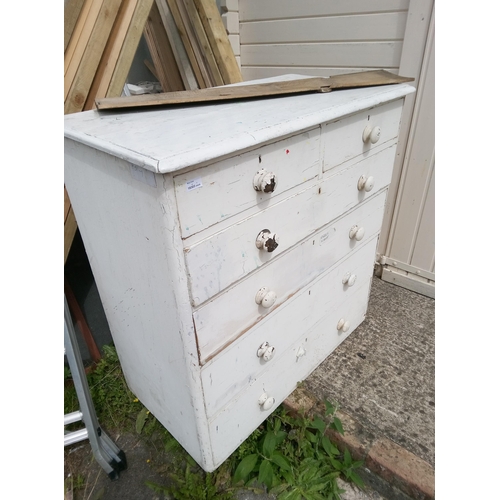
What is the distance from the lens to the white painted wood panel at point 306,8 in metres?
2.03

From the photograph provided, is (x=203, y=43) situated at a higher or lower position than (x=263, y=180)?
higher

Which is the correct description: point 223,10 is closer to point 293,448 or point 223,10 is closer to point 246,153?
point 246,153

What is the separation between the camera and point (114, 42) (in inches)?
73.7

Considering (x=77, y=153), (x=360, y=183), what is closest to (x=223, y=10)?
(x=360, y=183)

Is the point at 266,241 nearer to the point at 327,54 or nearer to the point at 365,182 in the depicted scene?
the point at 365,182

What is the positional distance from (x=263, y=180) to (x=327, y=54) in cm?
157

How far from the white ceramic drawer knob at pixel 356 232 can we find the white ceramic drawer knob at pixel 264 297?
62 centimetres

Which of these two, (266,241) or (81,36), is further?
(81,36)

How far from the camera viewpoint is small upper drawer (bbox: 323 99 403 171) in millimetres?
1435

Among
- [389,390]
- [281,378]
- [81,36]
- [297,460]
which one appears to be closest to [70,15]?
[81,36]

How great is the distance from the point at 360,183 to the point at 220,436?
1.25 metres

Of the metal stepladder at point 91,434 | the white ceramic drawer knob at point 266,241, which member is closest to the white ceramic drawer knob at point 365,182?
the white ceramic drawer knob at point 266,241

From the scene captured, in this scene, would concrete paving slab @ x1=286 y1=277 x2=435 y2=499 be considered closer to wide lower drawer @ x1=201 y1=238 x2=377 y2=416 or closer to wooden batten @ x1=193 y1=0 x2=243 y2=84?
wide lower drawer @ x1=201 y1=238 x2=377 y2=416

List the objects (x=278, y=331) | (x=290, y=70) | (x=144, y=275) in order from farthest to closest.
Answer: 1. (x=290, y=70)
2. (x=278, y=331)
3. (x=144, y=275)
